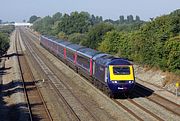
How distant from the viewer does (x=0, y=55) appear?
242ft

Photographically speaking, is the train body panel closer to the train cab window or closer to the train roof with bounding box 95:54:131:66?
the train roof with bounding box 95:54:131:66

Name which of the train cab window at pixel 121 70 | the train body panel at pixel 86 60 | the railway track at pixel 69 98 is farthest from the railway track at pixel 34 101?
the train cab window at pixel 121 70

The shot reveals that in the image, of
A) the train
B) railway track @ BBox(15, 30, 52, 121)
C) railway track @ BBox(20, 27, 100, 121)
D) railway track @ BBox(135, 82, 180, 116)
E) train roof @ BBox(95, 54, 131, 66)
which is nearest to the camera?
railway track @ BBox(20, 27, 100, 121)

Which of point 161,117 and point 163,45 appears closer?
point 161,117

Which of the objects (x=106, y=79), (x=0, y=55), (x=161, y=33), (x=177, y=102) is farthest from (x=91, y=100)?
(x=0, y=55)

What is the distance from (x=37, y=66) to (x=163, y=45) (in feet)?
65.2

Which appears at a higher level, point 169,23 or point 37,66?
point 169,23

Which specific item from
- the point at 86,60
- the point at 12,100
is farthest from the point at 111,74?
the point at 86,60

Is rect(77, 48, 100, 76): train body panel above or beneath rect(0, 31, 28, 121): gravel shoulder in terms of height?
above

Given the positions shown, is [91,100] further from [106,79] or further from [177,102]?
[177,102]

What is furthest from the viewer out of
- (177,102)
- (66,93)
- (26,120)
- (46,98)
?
(66,93)

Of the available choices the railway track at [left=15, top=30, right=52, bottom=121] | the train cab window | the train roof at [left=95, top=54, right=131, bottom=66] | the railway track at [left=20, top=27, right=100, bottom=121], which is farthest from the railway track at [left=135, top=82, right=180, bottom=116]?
the railway track at [left=15, top=30, right=52, bottom=121]

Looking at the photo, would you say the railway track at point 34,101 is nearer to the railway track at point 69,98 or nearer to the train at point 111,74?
the railway track at point 69,98

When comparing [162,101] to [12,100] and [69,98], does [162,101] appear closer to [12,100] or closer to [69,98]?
[69,98]
